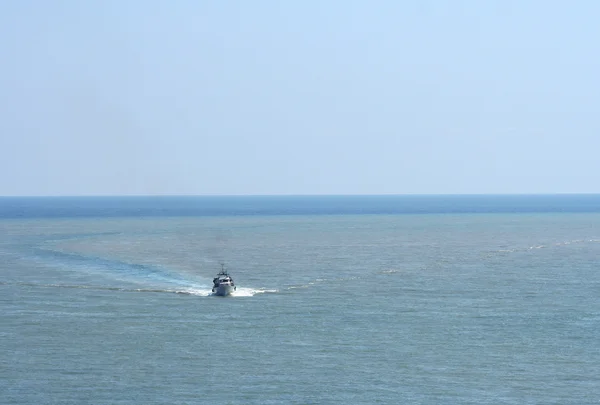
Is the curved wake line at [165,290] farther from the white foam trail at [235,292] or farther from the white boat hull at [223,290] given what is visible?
the white boat hull at [223,290]

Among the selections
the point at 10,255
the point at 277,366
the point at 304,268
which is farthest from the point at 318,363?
the point at 10,255

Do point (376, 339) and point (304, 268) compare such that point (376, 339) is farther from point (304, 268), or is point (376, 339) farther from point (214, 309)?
point (304, 268)

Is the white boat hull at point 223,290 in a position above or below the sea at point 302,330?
above

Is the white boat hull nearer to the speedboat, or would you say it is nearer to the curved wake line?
the speedboat

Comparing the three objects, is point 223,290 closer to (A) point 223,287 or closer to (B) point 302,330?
(A) point 223,287

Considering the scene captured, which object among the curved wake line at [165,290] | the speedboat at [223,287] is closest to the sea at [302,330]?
the curved wake line at [165,290]

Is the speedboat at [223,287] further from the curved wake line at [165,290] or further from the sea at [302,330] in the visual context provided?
the sea at [302,330]

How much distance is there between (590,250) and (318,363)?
318 feet

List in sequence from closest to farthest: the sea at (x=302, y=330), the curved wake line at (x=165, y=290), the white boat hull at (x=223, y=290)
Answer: the sea at (x=302, y=330)
the white boat hull at (x=223, y=290)
the curved wake line at (x=165, y=290)

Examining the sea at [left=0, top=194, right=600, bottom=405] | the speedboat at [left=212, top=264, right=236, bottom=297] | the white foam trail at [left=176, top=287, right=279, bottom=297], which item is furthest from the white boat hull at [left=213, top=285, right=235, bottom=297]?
the sea at [left=0, top=194, right=600, bottom=405]

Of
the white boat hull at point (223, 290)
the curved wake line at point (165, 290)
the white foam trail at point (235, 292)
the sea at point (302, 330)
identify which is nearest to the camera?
the sea at point (302, 330)

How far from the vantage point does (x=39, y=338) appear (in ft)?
221

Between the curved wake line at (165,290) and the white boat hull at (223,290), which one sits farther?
the curved wake line at (165,290)

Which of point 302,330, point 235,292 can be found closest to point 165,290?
point 235,292
